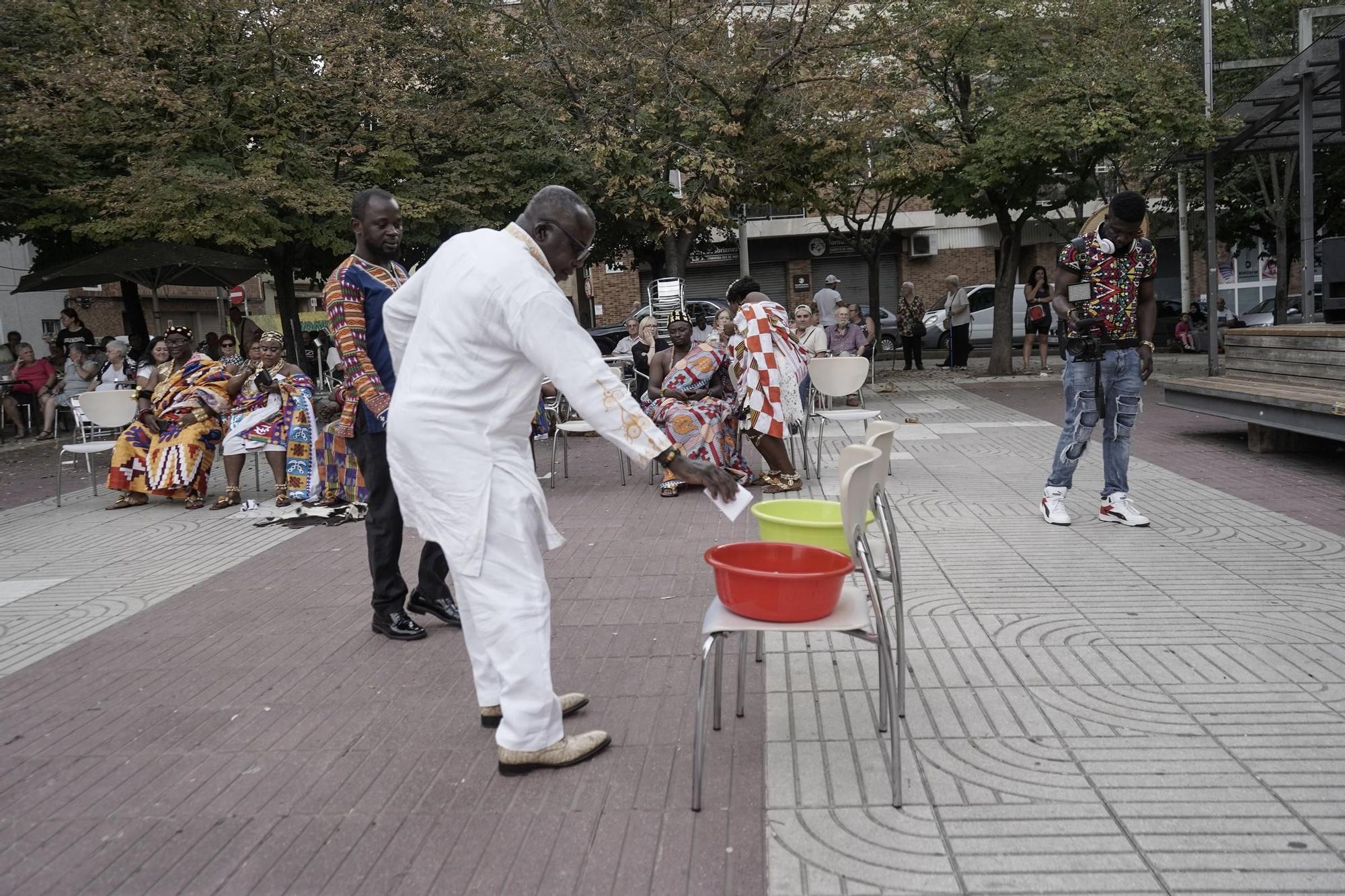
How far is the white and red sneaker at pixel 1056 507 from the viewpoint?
6844mm

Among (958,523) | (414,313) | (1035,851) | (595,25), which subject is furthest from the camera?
(595,25)

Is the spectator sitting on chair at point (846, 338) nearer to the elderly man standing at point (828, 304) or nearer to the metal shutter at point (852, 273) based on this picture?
the elderly man standing at point (828, 304)

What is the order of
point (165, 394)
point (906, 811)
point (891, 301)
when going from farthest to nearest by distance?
point (891, 301), point (165, 394), point (906, 811)

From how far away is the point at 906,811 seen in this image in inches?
122

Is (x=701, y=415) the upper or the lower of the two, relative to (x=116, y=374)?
lower

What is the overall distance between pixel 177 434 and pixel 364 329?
543cm

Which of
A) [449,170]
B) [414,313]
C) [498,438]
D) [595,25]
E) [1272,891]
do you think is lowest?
[1272,891]

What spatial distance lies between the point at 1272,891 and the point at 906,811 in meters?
0.92

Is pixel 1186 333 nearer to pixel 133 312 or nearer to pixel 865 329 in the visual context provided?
pixel 865 329

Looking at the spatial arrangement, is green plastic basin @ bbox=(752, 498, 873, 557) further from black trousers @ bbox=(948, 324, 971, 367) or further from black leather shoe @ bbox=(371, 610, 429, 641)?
black trousers @ bbox=(948, 324, 971, 367)

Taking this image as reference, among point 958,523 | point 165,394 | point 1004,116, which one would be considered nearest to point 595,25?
point 1004,116

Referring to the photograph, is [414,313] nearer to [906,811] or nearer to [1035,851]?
[906,811]

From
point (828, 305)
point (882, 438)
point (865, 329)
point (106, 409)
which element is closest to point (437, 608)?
point (882, 438)

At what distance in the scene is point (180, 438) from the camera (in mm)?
9352
